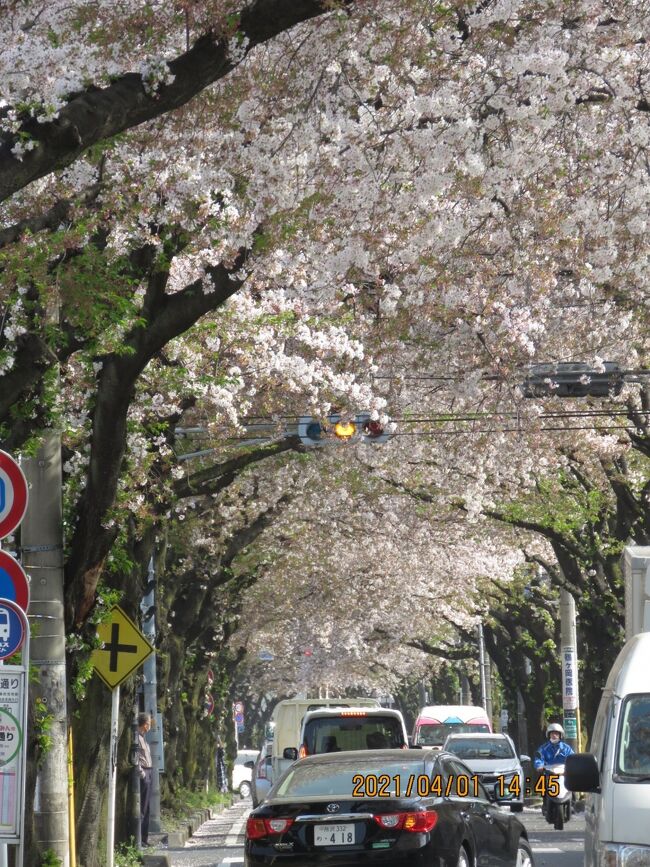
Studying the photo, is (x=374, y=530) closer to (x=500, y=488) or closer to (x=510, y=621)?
(x=500, y=488)

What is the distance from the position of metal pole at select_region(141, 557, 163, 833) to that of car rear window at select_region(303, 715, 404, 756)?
13.4 feet

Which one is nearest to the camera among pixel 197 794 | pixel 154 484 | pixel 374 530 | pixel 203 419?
pixel 154 484

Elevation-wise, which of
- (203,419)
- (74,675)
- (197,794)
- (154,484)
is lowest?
(197,794)

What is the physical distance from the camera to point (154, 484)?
17344 mm

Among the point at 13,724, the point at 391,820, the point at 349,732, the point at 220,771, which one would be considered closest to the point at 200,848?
the point at 349,732

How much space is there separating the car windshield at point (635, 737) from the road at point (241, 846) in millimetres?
8016

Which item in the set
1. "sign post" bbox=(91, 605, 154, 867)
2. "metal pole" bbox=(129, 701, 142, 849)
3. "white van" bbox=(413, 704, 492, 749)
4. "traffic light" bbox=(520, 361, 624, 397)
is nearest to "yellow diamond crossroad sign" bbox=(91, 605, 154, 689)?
"sign post" bbox=(91, 605, 154, 867)

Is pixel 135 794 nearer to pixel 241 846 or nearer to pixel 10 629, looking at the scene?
pixel 241 846

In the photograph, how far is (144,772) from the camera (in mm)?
23062

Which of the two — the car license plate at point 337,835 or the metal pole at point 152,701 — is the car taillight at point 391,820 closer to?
the car license plate at point 337,835

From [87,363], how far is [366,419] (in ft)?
20.7

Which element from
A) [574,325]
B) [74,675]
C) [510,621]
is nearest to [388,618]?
[510,621]

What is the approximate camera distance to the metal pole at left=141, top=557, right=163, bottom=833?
23.7m

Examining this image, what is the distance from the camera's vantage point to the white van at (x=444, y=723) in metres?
37.8
